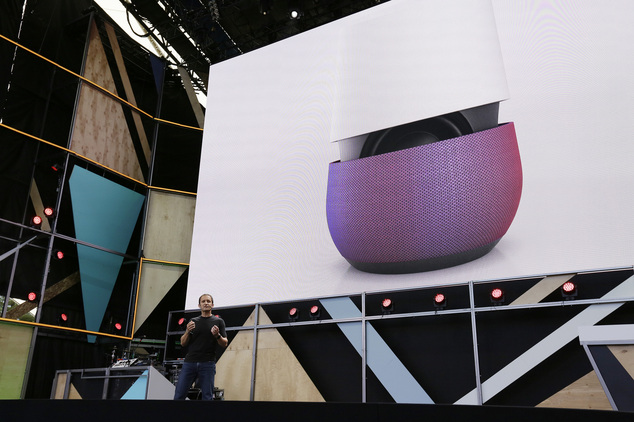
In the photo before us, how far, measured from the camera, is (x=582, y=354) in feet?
15.8

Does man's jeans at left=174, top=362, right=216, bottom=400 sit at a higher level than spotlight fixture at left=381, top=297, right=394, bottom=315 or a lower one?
lower

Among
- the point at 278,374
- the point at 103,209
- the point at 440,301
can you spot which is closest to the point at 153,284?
the point at 103,209

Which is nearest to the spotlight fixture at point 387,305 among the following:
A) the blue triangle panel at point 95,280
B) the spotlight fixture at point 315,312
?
the spotlight fixture at point 315,312

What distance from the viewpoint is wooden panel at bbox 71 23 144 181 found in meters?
9.45

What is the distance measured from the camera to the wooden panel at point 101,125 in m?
9.45

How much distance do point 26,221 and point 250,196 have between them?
13.0ft

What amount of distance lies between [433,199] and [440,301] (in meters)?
1.05

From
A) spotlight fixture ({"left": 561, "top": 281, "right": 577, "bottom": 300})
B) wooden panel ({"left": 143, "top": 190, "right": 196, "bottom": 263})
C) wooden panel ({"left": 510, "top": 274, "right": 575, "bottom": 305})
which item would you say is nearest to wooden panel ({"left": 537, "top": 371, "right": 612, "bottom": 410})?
spotlight fixture ({"left": 561, "top": 281, "right": 577, "bottom": 300})

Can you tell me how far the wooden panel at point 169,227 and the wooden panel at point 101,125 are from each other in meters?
0.66

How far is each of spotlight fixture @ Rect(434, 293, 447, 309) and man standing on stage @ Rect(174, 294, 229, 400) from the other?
226cm

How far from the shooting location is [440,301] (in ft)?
18.2

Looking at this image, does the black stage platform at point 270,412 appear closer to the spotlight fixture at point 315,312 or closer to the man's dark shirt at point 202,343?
the man's dark shirt at point 202,343

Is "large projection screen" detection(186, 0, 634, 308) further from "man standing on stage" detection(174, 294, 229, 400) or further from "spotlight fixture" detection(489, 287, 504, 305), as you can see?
"man standing on stage" detection(174, 294, 229, 400)

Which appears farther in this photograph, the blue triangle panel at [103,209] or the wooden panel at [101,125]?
the wooden panel at [101,125]
